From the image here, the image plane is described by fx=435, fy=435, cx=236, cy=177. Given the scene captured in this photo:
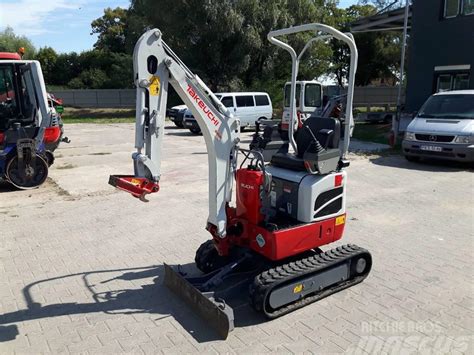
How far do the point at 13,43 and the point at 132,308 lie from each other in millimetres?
52264

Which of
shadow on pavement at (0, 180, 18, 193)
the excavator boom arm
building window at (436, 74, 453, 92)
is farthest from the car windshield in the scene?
shadow on pavement at (0, 180, 18, 193)

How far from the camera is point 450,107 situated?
40.1 ft

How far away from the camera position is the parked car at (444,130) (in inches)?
432

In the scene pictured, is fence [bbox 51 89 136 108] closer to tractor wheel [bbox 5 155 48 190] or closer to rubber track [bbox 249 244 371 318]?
tractor wheel [bbox 5 155 48 190]

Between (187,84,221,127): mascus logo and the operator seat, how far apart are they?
904 mm

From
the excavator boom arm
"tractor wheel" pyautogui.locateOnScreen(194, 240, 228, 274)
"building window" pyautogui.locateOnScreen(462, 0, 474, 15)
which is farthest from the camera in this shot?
"building window" pyautogui.locateOnScreen(462, 0, 474, 15)

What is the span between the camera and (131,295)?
4.62m

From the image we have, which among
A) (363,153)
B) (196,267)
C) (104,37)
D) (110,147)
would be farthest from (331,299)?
(104,37)

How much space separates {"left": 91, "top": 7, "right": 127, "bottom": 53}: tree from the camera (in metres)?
50.3

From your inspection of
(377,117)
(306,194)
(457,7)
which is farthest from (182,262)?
(377,117)

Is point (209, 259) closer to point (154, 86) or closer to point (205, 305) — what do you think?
point (205, 305)

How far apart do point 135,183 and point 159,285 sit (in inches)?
55.5

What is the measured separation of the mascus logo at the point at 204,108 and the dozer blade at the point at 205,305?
1599 millimetres

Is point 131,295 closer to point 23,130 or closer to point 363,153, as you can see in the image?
point 23,130
